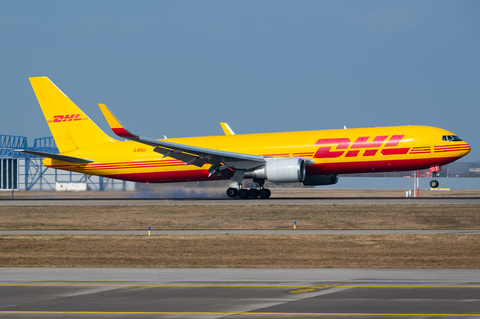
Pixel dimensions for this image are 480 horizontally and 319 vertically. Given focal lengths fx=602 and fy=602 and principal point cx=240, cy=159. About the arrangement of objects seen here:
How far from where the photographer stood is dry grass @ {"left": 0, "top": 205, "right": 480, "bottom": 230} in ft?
96.5

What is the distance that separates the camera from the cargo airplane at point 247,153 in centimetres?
4091

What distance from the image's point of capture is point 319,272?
53.5 feet

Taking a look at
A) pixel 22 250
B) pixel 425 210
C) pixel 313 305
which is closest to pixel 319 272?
pixel 313 305

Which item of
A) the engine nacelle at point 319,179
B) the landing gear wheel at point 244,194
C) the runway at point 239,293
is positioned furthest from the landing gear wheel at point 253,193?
the runway at point 239,293

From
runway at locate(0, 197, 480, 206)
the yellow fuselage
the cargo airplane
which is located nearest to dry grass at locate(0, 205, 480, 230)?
runway at locate(0, 197, 480, 206)

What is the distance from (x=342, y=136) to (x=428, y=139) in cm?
576

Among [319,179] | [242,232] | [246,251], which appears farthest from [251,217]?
[319,179]

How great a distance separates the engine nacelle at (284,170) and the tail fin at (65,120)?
13703 mm

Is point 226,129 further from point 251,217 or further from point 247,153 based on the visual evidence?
point 251,217

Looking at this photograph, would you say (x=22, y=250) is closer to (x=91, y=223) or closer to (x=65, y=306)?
(x=91, y=223)

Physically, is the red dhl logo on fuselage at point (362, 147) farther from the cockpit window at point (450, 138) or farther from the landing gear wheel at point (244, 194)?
the landing gear wheel at point (244, 194)

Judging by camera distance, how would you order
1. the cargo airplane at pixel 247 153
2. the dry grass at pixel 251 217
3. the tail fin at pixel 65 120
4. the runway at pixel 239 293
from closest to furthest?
1. the runway at pixel 239 293
2. the dry grass at pixel 251 217
3. the cargo airplane at pixel 247 153
4. the tail fin at pixel 65 120

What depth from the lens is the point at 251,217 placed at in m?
31.9

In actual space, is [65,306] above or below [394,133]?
below
